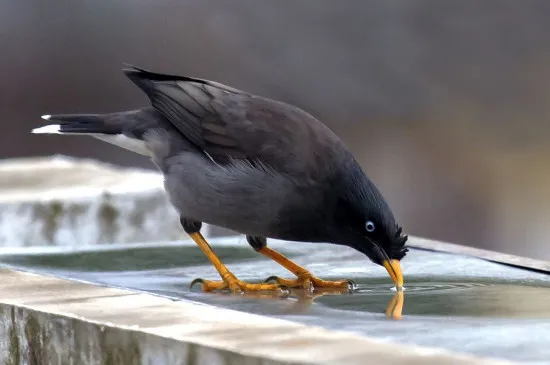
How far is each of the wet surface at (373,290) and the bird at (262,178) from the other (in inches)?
8.9

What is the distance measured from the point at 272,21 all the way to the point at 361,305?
47.1 feet

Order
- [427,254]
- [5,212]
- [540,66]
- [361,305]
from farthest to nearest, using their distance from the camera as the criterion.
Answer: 1. [540,66]
2. [5,212]
3. [427,254]
4. [361,305]

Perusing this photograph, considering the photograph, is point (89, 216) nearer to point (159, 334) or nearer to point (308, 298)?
point (308, 298)

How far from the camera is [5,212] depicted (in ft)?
27.9

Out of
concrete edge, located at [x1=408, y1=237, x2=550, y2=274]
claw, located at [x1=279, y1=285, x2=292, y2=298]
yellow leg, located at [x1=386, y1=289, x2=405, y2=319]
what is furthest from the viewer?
concrete edge, located at [x1=408, y1=237, x2=550, y2=274]

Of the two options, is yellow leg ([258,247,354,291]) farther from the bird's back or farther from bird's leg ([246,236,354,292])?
the bird's back

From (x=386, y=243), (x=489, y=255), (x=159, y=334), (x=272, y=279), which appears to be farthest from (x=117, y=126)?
(x=159, y=334)

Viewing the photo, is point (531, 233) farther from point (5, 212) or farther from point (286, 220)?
point (286, 220)

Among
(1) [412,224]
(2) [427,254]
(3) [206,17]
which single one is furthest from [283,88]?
(2) [427,254]

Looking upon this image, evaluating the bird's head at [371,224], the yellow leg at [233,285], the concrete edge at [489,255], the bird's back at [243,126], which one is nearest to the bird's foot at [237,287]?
the yellow leg at [233,285]

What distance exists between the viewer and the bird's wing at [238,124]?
589cm

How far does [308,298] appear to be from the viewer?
18.3ft

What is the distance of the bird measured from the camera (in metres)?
5.77

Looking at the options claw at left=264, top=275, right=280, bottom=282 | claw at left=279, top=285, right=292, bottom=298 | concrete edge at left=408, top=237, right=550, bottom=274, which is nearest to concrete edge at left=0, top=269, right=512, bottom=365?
claw at left=279, top=285, right=292, bottom=298
